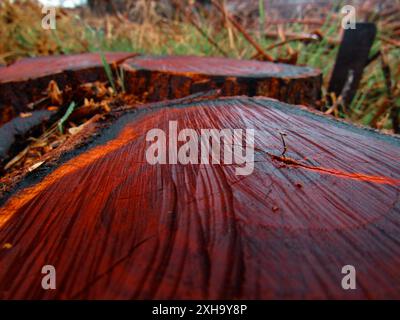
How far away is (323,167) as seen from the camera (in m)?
0.52

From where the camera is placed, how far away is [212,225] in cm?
40

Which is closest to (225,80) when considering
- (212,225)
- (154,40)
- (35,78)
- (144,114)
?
(144,114)

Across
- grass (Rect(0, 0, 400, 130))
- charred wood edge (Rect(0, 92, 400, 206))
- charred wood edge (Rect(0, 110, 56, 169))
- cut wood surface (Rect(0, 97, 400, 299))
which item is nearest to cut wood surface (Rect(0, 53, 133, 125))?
charred wood edge (Rect(0, 110, 56, 169))

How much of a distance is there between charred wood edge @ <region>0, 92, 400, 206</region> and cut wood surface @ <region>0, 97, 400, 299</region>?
1 cm

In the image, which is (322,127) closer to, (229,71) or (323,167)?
(323,167)

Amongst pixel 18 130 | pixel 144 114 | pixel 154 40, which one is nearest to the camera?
pixel 144 114

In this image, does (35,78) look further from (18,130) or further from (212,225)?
(212,225)

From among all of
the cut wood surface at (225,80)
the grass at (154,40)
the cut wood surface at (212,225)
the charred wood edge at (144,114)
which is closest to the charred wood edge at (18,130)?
the cut wood surface at (225,80)

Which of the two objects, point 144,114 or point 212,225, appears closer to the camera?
point 212,225

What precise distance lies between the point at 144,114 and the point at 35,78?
0.72 metres

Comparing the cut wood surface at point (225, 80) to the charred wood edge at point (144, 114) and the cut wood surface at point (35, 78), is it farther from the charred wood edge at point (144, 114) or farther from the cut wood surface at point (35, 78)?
the charred wood edge at point (144, 114)

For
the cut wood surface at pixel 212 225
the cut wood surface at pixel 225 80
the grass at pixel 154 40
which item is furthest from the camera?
the grass at pixel 154 40

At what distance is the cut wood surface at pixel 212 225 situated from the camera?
1.09 ft

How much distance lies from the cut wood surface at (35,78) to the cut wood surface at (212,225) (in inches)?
33.3
